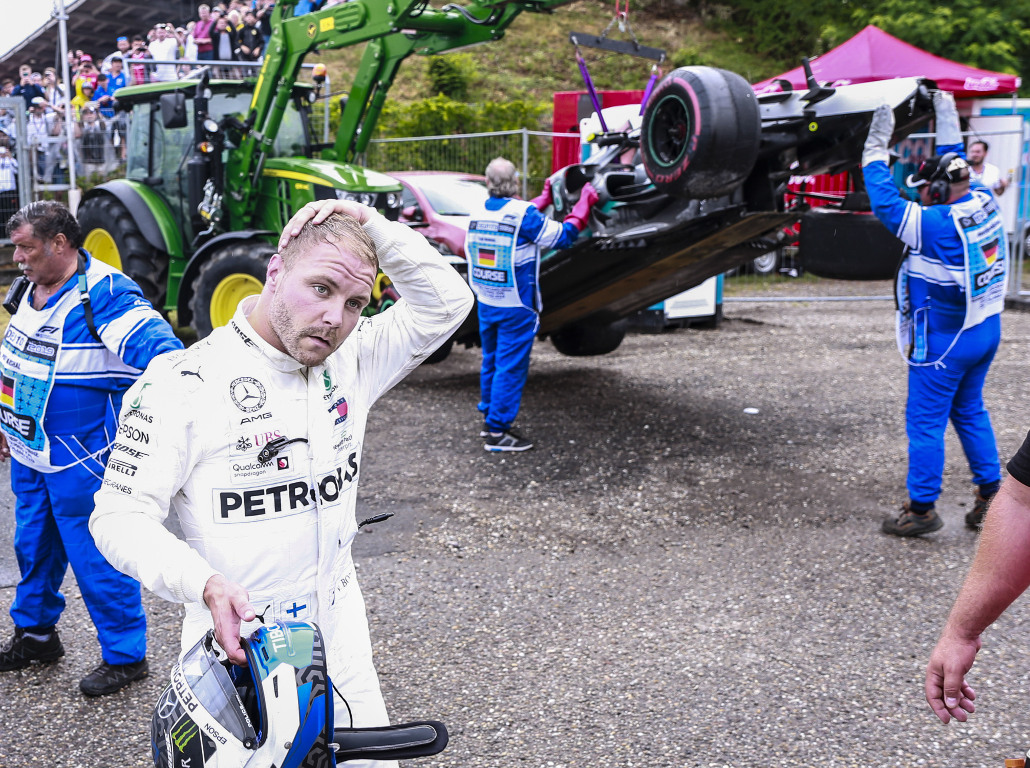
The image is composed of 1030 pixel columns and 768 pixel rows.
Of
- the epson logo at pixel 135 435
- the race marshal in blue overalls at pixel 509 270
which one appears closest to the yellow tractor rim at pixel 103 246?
the race marshal in blue overalls at pixel 509 270

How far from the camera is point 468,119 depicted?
762 inches

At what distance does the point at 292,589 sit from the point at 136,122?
932 centimetres

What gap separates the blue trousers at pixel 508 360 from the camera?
716 cm

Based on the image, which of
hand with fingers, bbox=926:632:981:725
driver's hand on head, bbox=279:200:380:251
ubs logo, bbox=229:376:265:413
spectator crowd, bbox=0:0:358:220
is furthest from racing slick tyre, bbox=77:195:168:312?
hand with fingers, bbox=926:632:981:725

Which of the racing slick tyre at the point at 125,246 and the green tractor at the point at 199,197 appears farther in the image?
the racing slick tyre at the point at 125,246

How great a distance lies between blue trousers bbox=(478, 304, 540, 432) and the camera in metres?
7.16

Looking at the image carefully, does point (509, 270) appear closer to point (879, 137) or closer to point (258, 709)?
point (879, 137)

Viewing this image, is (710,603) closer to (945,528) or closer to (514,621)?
(514,621)

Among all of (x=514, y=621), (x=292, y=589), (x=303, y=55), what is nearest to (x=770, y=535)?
(x=514, y=621)

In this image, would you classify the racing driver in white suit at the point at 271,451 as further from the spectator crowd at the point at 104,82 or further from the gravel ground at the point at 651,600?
the spectator crowd at the point at 104,82

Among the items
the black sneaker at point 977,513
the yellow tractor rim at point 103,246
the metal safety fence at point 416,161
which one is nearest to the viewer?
the black sneaker at point 977,513

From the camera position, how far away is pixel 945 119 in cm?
590

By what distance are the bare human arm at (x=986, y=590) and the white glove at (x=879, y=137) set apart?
4.04m

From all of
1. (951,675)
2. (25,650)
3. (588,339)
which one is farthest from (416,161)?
(951,675)
